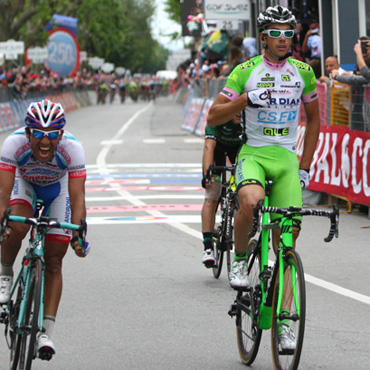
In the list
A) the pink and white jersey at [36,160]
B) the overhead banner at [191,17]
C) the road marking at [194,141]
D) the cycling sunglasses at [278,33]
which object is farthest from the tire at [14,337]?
the overhead banner at [191,17]

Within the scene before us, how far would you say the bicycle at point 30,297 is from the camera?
5.18 metres

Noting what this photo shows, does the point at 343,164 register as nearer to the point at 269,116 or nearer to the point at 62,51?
the point at 269,116

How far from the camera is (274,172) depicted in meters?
6.05

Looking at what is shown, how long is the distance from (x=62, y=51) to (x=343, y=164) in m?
49.2

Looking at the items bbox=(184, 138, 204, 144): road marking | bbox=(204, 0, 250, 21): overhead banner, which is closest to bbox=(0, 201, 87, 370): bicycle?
bbox=(204, 0, 250, 21): overhead banner

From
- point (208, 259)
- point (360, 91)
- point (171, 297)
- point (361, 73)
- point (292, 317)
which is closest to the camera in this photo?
Answer: point (292, 317)

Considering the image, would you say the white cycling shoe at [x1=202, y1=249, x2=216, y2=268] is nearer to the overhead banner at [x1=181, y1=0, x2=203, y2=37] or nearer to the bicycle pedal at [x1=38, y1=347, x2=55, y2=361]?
the bicycle pedal at [x1=38, y1=347, x2=55, y2=361]

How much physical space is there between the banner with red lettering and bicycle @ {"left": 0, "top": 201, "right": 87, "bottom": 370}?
24.9 feet

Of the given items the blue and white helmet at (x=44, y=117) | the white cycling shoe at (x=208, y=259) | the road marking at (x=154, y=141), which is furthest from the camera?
the road marking at (x=154, y=141)

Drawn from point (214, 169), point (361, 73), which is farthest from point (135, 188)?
point (214, 169)

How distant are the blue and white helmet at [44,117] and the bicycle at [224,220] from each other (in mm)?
2682

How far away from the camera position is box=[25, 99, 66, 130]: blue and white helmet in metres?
5.52

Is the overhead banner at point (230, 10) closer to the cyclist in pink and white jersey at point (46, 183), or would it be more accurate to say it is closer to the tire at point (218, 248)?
the tire at point (218, 248)

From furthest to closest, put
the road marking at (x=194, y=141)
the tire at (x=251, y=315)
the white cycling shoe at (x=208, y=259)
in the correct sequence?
the road marking at (x=194, y=141) < the white cycling shoe at (x=208, y=259) < the tire at (x=251, y=315)
